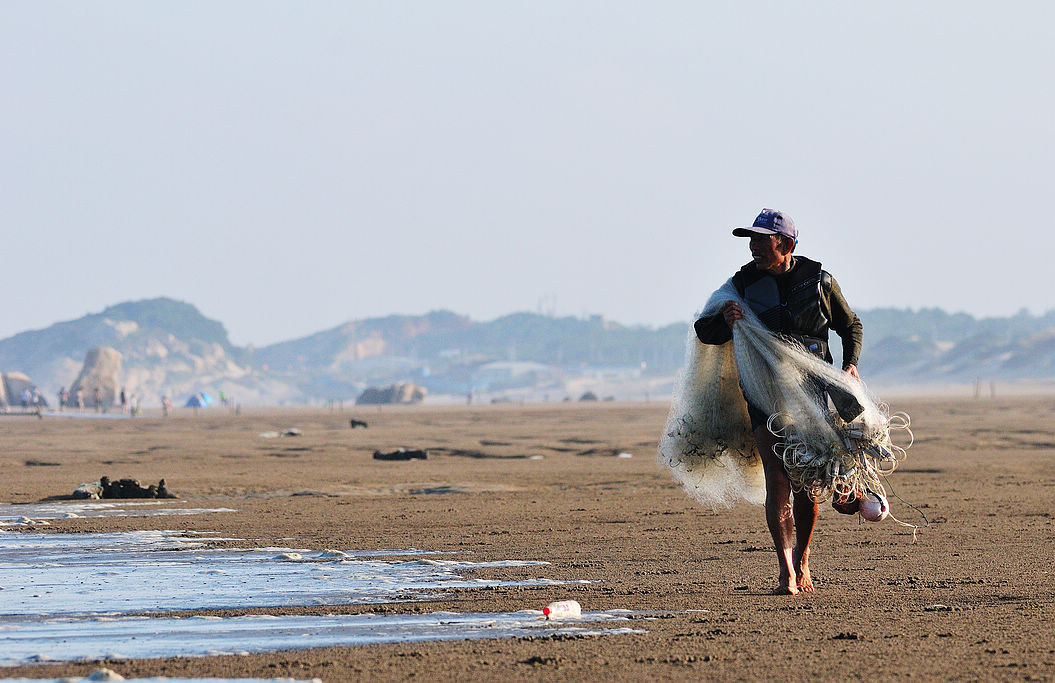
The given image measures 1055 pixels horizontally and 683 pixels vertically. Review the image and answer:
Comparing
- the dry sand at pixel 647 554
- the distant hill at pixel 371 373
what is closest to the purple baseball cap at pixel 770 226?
the dry sand at pixel 647 554

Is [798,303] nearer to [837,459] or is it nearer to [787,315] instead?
[787,315]

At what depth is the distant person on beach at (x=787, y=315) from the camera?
6672 mm

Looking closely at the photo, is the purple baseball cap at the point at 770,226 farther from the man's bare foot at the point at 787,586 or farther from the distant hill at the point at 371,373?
the distant hill at the point at 371,373

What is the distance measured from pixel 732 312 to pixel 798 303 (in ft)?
1.07

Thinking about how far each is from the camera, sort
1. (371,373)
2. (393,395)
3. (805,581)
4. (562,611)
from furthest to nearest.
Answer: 1. (371,373)
2. (393,395)
3. (805,581)
4. (562,611)

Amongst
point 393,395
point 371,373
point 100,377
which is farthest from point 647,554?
point 371,373

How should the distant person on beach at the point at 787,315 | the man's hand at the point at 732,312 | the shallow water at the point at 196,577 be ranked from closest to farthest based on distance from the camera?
1. the shallow water at the point at 196,577
2. the distant person on beach at the point at 787,315
3. the man's hand at the point at 732,312

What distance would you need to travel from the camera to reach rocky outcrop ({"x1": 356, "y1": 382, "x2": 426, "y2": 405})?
86.9m

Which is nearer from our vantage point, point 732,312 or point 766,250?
point 766,250

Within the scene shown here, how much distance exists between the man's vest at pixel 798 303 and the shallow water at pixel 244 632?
72.9 inches

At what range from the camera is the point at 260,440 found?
88.3ft

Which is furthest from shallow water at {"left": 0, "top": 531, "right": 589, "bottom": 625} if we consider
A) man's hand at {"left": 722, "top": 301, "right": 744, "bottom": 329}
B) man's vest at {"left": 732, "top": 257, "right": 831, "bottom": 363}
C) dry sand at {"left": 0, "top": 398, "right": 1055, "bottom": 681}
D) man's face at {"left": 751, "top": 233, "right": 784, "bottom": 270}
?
man's face at {"left": 751, "top": 233, "right": 784, "bottom": 270}

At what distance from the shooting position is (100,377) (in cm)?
7669

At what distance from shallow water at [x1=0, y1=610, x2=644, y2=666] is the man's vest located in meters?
1.85
